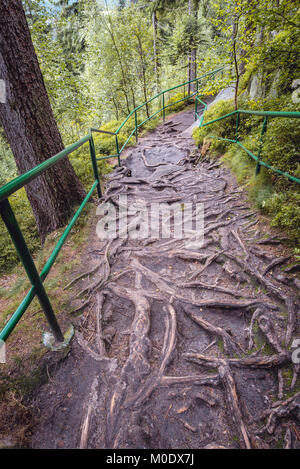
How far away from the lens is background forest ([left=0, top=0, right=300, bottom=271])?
11.1 feet

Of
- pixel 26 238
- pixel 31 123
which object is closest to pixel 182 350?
pixel 31 123

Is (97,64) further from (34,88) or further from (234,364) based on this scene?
(234,364)

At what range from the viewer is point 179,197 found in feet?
14.8

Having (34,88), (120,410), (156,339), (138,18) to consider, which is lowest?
(156,339)

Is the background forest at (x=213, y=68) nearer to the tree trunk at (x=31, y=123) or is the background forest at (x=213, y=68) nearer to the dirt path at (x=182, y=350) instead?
the dirt path at (x=182, y=350)

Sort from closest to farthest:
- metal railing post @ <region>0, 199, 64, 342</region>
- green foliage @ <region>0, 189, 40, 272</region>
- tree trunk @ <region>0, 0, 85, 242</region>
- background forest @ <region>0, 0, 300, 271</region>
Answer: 1. metal railing post @ <region>0, 199, 64, 342</region>
2. tree trunk @ <region>0, 0, 85, 242</region>
3. background forest @ <region>0, 0, 300, 271</region>
4. green foliage @ <region>0, 189, 40, 272</region>

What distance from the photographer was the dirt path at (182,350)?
1.43 meters

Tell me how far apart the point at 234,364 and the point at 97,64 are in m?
18.7

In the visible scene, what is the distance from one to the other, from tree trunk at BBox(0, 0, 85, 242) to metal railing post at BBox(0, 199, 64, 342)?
2.30m

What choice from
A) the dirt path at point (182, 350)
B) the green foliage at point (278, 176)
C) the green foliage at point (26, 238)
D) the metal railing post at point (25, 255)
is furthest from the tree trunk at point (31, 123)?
the green foliage at point (278, 176)

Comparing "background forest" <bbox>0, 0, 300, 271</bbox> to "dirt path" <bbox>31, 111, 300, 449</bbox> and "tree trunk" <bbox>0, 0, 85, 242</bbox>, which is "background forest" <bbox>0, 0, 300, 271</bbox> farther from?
"tree trunk" <bbox>0, 0, 85, 242</bbox>

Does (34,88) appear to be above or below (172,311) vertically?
above

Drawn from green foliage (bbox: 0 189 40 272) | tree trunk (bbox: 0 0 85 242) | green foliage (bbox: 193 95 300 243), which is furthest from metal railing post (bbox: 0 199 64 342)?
green foliage (bbox: 0 189 40 272)
